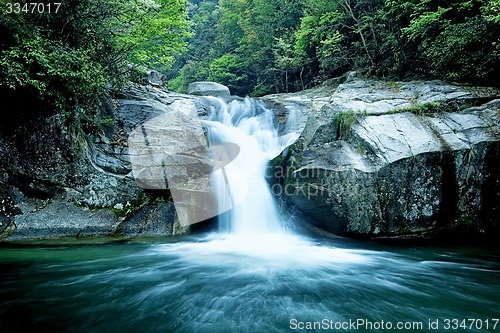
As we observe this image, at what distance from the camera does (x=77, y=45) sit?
6.99m

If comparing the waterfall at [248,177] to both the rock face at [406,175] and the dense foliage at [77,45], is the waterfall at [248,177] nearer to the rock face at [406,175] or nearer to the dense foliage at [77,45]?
the rock face at [406,175]

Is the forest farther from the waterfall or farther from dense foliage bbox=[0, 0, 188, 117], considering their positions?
the waterfall

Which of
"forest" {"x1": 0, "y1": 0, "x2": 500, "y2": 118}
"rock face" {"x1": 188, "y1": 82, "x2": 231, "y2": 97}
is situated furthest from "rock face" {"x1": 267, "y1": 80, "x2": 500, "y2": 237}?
"rock face" {"x1": 188, "y1": 82, "x2": 231, "y2": 97}

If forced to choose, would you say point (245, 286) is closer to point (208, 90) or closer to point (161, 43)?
point (161, 43)

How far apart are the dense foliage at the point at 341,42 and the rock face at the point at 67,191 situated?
987 cm

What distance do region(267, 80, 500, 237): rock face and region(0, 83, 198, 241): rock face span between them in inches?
157

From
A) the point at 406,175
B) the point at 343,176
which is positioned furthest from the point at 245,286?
the point at 406,175

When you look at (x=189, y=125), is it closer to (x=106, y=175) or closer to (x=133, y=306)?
(x=106, y=175)

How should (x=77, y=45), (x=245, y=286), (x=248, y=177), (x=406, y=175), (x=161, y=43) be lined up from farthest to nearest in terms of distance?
(x=161, y=43) → (x=248, y=177) → (x=77, y=45) → (x=406, y=175) → (x=245, y=286)

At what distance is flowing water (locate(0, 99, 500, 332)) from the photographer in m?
3.06

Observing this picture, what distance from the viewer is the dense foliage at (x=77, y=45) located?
18.4ft

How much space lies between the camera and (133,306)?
3420mm

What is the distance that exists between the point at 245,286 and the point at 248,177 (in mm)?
4703

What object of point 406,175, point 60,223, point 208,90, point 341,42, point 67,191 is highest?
point 341,42
